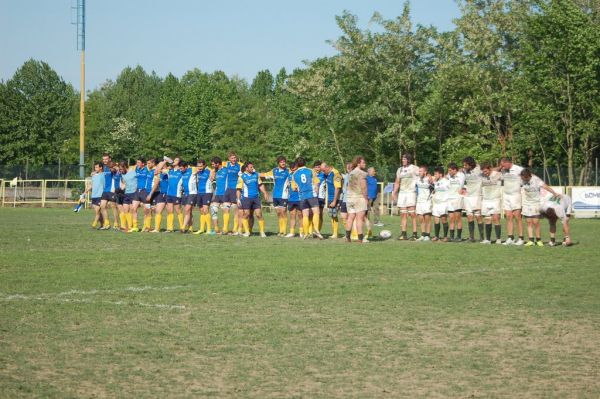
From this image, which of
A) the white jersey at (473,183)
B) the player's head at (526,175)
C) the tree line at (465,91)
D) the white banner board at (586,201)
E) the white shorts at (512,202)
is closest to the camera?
the player's head at (526,175)

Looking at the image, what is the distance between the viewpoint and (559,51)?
5181cm

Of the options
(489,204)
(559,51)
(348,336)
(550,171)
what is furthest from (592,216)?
(348,336)

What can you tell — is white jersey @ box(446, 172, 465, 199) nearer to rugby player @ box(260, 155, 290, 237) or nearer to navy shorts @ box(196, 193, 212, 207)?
rugby player @ box(260, 155, 290, 237)

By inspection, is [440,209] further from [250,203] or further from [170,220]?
[170,220]

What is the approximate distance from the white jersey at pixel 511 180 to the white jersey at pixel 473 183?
80 cm

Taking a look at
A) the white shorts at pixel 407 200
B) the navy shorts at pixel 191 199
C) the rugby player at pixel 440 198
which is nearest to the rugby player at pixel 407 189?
the white shorts at pixel 407 200

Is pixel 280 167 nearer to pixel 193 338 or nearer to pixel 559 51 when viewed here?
pixel 193 338

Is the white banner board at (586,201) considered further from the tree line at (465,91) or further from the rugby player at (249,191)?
the rugby player at (249,191)

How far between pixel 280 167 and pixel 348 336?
17298mm

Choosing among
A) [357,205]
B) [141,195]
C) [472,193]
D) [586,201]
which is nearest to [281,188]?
[357,205]

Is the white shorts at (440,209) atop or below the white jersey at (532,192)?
below

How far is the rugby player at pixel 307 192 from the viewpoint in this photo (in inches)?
1019

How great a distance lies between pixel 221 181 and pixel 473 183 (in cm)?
710

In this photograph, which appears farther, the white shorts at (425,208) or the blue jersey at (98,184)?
the blue jersey at (98,184)
